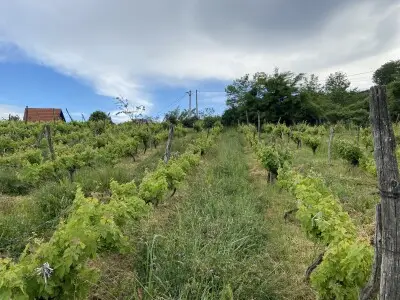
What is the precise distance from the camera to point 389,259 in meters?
2.55

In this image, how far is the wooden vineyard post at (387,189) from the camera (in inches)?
98.2

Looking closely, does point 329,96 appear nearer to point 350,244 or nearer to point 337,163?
point 337,163

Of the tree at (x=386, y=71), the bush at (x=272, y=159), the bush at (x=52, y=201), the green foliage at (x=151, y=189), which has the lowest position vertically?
the bush at (x=52, y=201)

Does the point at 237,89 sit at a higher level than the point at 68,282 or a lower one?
higher

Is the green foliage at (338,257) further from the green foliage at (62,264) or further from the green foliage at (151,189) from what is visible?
the green foliage at (151,189)

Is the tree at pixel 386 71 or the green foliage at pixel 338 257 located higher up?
the tree at pixel 386 71

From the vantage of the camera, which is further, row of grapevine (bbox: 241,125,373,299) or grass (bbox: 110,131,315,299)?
grass (bbox: 110,131,315,299)

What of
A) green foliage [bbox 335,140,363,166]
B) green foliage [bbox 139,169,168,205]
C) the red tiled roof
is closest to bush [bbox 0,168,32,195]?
green foliage [bbox 139,169,168,205]

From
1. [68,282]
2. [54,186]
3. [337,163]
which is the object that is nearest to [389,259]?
[68,282]

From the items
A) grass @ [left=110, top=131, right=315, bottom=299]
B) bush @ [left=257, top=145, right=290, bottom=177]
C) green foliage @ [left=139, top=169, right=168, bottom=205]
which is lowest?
grass @ [left=110, top=131, right=315, bottom=299]

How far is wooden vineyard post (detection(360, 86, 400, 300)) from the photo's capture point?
2494 mm

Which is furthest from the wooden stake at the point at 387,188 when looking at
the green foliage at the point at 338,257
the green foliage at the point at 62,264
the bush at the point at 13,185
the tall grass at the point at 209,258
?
the bush at the point at 13,185

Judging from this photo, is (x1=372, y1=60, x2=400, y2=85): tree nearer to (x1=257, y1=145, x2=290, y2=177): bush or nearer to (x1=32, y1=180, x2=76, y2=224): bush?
(x1=257, y1=145, x2=290, y2=177): bush

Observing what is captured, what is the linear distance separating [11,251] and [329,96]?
58678 millimetres
